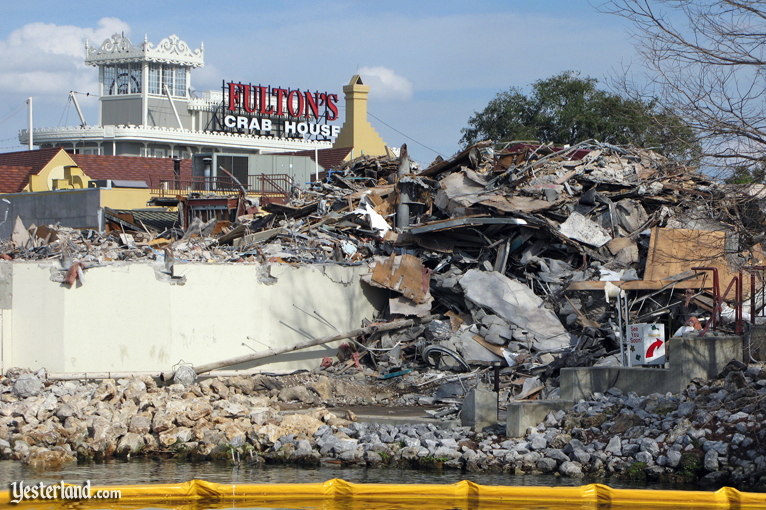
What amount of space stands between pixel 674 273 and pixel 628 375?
3078 millimetres

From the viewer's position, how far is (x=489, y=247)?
1841cm

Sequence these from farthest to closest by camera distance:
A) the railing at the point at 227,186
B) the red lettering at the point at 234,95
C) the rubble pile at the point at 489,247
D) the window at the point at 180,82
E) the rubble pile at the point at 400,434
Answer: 1. the window at the point at 180,82
2. the red lettering at the point at 234,95
3. the railing at the point at 227,186
4. the rubble pile at the point at 489,247
5. the rubble pile at the point at 400,434

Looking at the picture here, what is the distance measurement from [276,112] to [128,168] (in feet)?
82.0

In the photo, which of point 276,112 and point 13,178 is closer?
point 13,178

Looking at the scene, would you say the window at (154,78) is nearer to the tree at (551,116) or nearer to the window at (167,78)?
the window at (167,78)

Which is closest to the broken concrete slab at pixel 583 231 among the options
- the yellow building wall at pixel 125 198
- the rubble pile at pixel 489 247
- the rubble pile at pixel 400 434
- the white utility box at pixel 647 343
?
the rubble pile at pixel 489 247

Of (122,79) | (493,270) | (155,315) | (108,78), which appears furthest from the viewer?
(108,78)

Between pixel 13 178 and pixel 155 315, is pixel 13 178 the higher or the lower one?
the higher one

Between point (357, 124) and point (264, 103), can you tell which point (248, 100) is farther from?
point (357, 124)

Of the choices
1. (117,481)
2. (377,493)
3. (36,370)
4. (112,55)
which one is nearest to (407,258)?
(36,370)

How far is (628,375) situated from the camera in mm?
13789

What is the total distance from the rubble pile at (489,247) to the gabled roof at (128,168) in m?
19.9

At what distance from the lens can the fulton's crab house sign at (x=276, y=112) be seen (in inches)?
2557

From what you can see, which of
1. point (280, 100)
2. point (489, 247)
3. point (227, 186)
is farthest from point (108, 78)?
point (489, 247)
